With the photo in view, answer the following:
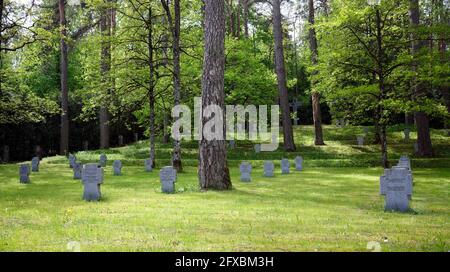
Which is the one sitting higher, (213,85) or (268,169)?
(213,85)

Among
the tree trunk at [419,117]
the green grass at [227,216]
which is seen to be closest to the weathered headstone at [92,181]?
the green grass at [227,216]

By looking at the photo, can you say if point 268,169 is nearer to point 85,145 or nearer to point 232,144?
point 232,144

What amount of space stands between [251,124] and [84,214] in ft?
98.2

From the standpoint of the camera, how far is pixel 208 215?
970 centimetres

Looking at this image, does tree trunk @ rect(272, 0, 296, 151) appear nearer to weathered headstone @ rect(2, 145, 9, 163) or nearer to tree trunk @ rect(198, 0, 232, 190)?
tree trunk @ rect(198, 0, 232, 190)

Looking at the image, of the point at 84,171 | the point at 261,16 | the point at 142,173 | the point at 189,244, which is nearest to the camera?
the point at 189,244

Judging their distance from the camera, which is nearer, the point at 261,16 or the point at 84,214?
the point at 84,214

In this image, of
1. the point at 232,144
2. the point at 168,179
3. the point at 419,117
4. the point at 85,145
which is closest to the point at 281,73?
the point at 232,144

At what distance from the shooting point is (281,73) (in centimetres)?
2981

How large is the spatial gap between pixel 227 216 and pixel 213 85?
5944 mm

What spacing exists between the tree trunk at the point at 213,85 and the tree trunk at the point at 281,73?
1477cm

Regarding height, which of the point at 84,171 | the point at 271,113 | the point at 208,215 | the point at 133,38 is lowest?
the point at 208,215

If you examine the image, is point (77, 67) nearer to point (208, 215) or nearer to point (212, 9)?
point (212, 9)
